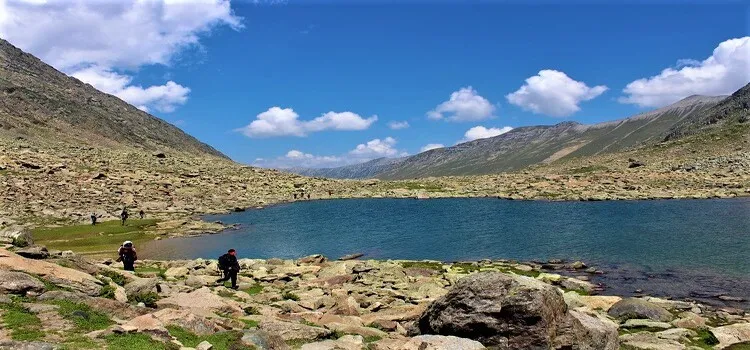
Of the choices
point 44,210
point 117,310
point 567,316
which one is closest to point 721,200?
point 567,316

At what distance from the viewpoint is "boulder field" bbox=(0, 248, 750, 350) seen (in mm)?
17594

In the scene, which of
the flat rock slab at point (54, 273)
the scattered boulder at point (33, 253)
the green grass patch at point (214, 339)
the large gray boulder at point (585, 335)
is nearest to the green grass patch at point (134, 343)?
the green grass patch at point (214, 339)

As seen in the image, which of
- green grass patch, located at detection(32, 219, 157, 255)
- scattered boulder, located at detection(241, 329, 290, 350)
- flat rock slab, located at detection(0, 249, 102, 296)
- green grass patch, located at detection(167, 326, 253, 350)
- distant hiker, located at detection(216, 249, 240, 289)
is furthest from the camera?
green grass patch, located at detection(32, 219, 157, 255)

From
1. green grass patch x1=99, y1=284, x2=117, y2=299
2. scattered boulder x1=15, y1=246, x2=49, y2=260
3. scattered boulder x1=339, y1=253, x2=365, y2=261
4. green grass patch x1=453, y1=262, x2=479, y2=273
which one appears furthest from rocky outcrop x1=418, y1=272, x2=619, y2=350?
scattered boulder x1=339, y1=253, x2=365, y2=261

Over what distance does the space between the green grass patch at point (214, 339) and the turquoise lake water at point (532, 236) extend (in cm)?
4004

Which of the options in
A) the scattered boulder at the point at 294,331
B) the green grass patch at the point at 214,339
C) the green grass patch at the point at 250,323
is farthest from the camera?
the green grass patch at the point at 250,323

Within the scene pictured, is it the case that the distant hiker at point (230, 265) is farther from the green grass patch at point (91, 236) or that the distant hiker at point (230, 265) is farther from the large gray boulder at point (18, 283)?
the green grass patch at point (91, 236)

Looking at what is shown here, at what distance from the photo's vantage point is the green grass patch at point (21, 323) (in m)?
15.6

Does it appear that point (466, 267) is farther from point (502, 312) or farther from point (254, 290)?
point (502, 312)

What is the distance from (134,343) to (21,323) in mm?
4198

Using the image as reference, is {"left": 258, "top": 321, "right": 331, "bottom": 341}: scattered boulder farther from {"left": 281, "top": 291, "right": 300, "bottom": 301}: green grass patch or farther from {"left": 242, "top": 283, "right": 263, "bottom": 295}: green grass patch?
{"left": 242, "top": 283, "right": 263, "bottom": 295}: green grass patch

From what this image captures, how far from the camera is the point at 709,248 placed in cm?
5772

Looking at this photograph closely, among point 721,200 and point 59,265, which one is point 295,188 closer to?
point 721,200

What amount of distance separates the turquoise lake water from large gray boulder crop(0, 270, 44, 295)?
41549mm
